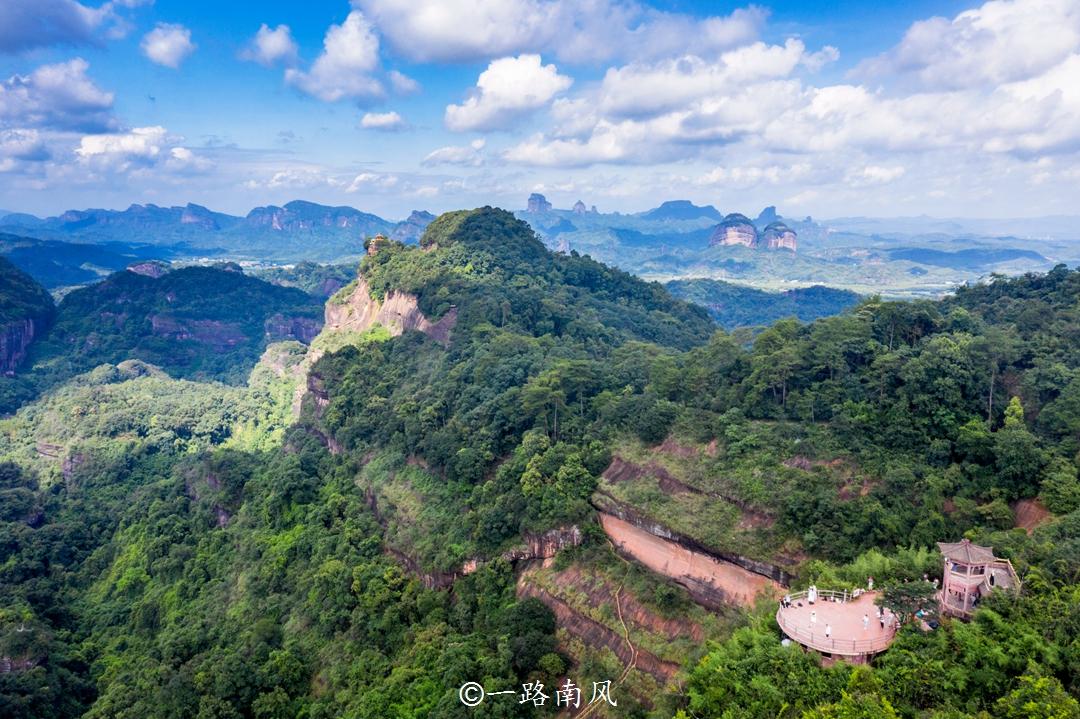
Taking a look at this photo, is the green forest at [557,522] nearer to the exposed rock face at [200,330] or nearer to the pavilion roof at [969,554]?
the pavilion roof at [969,554]

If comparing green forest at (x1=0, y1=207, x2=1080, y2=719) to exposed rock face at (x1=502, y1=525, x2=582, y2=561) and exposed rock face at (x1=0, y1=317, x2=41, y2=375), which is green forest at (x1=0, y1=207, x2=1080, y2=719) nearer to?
exposed rock face at (x1=502, y1=525, x2=582, y2=561)

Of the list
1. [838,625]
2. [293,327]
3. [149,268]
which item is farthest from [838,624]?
Result: [149,268]

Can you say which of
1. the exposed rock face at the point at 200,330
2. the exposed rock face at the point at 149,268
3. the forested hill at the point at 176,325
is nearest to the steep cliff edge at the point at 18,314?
the forested hill at the point at 176,325

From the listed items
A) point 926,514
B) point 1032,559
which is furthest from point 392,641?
point 1032,559

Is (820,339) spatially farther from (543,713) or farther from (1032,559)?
(543,713)

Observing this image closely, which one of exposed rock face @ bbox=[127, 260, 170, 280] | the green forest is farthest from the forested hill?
the green forest

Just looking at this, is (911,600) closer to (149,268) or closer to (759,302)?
(759,302)
